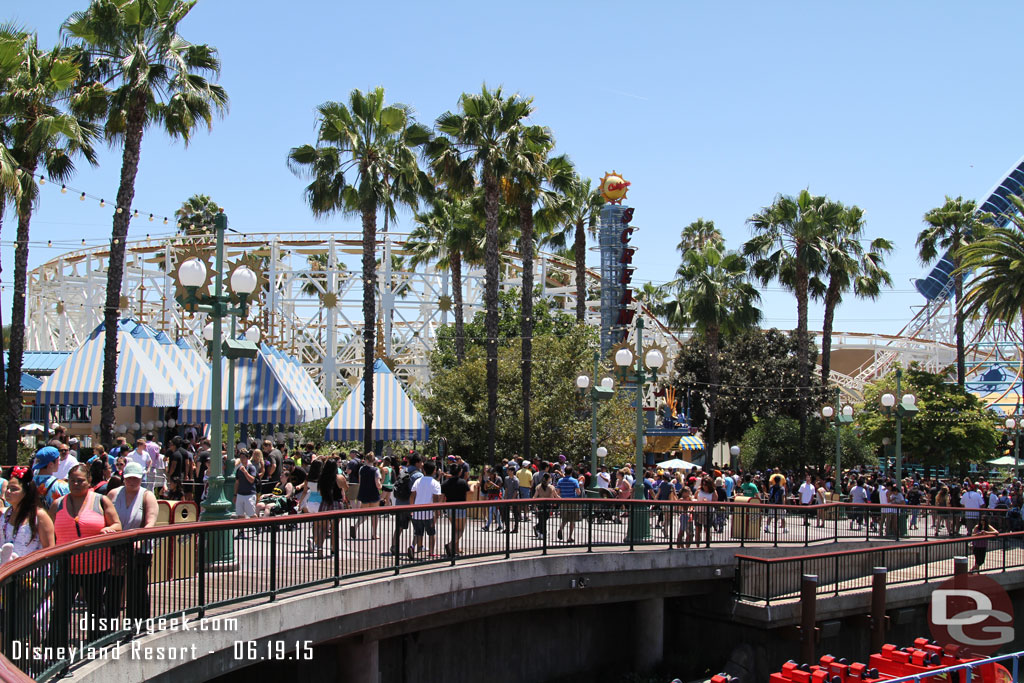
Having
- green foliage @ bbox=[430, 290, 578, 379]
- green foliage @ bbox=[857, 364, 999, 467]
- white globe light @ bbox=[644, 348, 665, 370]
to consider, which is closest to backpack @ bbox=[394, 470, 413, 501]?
white globe light @ bbox=[644, 348, 665, 370]

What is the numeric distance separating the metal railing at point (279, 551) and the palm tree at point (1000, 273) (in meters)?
10.8

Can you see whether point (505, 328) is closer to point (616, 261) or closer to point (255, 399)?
point (616, 261)

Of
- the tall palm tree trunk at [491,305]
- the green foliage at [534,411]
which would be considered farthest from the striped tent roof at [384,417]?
the green foliage at [534,411]

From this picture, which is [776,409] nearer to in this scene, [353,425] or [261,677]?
[353,425]

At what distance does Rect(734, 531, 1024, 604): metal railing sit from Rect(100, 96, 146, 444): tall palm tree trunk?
14823 millimetres

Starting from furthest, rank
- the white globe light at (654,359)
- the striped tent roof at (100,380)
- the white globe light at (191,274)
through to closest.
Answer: the striped tent roof at (100,380), the white globe light at (654,359), the white globe light at (191,274)

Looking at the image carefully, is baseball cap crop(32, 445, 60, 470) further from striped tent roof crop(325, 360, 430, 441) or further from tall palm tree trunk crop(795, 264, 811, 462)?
tall palm tree trunk crop(795, 264, 811, 462)

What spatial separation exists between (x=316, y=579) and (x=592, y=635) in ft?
24.7

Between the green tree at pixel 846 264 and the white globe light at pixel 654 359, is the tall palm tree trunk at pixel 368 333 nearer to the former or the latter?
the white globe light at pixel 654 359

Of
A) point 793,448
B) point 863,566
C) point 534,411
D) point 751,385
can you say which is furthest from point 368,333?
point 751,385

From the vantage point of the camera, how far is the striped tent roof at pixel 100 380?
23984 millimetres

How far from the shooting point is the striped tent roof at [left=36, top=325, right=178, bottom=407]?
944 inches

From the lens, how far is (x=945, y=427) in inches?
1431

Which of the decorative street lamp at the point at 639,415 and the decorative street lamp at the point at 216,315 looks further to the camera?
the decorative street lamp at the point at 639,415
